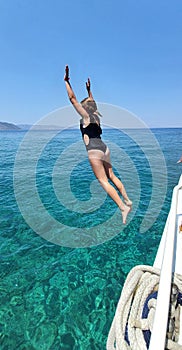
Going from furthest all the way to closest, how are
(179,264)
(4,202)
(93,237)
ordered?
(4,202) < (93,237) < (179,264)

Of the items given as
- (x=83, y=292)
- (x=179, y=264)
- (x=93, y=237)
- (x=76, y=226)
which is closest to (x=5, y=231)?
(x=76, y=226)

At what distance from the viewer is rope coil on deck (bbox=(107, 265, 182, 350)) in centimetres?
171

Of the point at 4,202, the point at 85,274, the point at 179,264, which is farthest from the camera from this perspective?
the point at 4,202

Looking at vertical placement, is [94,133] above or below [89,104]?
below

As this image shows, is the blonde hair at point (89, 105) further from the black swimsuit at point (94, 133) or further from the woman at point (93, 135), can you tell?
the black swimsuit at point (94, 133)

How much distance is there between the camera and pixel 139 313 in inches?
76.0

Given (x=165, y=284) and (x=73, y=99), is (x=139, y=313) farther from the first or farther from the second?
(x=73, y=99)

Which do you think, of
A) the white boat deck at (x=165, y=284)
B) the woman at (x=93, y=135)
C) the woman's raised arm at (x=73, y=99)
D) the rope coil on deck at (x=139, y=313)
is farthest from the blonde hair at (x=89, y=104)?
the rope coil on deck at (x=139, y=313)

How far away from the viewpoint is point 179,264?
2514mm

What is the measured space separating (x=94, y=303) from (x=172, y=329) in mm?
1869

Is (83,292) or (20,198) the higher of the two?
(20,198)

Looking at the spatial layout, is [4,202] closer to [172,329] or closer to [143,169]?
[172,329]

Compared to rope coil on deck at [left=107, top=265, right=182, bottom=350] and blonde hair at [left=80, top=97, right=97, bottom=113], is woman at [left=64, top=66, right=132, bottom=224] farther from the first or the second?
rope coil on deck at [left=107, top=265, right=182, bottom=350]

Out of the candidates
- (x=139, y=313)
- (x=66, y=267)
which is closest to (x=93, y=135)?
(x=139, y=313)
